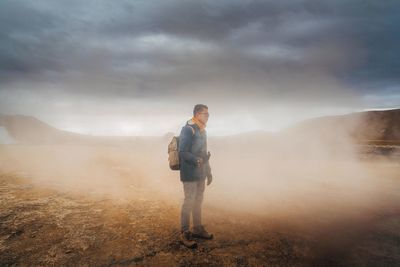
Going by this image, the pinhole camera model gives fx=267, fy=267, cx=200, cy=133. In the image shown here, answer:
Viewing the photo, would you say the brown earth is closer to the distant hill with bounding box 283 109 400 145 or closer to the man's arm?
the man's arm

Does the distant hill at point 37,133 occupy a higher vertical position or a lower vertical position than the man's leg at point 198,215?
higher

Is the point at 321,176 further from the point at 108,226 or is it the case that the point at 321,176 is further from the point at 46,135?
the point at 46,135

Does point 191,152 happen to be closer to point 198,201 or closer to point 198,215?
point 198,201

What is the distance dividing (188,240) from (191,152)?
1.40m

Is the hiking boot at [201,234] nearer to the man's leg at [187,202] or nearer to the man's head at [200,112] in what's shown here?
the man's leg at [187,202]

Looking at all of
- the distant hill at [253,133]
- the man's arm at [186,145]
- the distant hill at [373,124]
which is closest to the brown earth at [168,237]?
the man's arm at [186,145]

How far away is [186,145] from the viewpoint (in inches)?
167

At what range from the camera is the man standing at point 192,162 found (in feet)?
13.9

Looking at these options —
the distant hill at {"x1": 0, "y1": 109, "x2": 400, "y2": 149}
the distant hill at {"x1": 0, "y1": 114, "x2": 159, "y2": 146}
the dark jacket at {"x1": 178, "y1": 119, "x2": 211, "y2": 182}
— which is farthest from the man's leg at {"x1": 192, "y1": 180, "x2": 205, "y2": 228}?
the distant hill at {"x1": 0, "y1": 114, "x2": 159, "y2": 146}

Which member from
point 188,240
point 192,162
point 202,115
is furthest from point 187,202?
point 202,115

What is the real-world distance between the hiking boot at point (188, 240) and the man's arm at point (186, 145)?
1.19m

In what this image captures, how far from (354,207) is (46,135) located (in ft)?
181

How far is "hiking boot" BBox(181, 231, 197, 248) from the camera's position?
13.7 ft

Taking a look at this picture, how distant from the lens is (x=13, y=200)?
665 centimetres
